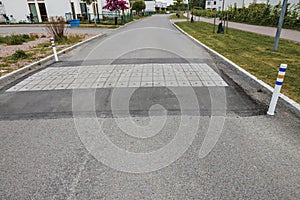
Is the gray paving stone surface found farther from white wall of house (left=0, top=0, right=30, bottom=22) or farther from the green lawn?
white wall of house (left=0, top=0, right=30, bottom=22)

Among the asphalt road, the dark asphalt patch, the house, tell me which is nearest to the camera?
the asphalt road

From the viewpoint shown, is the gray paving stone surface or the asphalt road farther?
the gray paving stone surface

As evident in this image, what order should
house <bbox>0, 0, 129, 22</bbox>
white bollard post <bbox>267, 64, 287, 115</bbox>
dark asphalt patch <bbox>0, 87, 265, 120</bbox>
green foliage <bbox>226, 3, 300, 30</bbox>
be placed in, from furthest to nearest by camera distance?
house <bbox>0, 0, 129, 22</bbox>
green foliage <bbox>226, 3, 300, 30</bbox>
dark asphalt patch <bbox>0, 87, 265, 120</bbox>
white bollard post <bbox>267, 64, 287, 115</bbox>

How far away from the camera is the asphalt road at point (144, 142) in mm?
2553

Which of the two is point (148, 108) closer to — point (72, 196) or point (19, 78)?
point (72, 196)

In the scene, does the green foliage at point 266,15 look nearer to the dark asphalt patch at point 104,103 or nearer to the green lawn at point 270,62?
the green lawn at point 270,62

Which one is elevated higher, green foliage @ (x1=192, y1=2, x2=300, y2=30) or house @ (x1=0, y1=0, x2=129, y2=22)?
house @ (x1=0, y1=0, x2=129, y2=22)

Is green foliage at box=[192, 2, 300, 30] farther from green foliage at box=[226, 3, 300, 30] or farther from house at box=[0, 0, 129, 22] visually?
house at box=[0, 0, 129, 22]

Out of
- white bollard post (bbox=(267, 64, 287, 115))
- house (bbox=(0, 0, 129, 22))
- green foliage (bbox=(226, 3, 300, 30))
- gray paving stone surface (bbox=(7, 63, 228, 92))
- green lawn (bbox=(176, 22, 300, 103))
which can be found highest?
house (bbox=(0, 0, 129, 22))

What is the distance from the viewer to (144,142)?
3.43 m

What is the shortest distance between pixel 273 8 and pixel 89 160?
1084 inches

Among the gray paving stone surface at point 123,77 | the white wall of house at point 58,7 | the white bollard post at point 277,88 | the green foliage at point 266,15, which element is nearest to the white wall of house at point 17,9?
the white wall of house at point 58,7

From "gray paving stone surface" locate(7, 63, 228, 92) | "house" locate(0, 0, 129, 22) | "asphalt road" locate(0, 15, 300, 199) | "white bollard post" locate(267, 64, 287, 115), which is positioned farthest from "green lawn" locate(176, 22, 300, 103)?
"house" locate(0, 0, 129, 22)

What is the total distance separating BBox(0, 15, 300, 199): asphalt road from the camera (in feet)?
8.38
